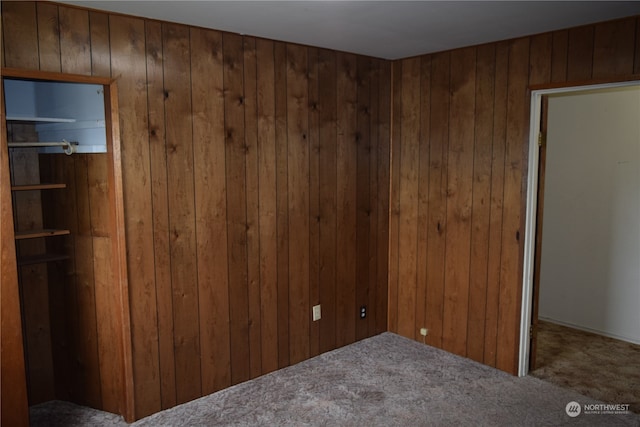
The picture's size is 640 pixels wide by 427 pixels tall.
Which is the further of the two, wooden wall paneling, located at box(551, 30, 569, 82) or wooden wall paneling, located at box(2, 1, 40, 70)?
wooden wall paneling, located at box(551, 30, 569, 82)

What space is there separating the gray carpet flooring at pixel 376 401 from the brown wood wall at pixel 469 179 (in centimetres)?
35

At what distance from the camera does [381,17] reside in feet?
9.09

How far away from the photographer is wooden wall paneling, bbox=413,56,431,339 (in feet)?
13.0

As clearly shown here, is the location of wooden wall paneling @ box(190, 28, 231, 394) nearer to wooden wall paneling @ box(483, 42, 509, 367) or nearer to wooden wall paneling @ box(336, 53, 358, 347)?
wooden wall paneling @ box(336, 53, 358, 347)

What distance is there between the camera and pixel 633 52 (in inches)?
114

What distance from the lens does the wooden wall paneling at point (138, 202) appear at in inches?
109

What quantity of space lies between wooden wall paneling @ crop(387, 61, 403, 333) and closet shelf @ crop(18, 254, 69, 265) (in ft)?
8.32

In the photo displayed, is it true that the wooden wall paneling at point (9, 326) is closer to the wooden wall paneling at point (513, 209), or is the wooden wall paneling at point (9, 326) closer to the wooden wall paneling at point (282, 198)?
the wooden wall paneling at point (282, 198)

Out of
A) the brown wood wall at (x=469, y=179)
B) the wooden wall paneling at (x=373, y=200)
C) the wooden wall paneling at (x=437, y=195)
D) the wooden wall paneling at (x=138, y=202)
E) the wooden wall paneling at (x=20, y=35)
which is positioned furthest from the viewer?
the wooden wall paneling at (x=373, y=200)

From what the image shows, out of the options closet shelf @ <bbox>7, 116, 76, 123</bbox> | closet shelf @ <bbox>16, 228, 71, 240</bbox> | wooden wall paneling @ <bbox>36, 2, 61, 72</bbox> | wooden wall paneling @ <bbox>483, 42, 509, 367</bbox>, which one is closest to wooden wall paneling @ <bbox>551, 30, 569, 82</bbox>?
wooden wall paneling @ <bbox>483, 42, 509, 367</bbox>

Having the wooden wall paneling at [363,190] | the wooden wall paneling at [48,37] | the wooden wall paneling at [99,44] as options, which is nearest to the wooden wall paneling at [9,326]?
the wooden wall paneling at [48,37]

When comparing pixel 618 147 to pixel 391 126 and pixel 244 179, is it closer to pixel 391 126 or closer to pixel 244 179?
pixel 391 126

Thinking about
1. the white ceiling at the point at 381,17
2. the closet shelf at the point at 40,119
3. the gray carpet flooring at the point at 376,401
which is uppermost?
the white ceiling at the point at 381,17

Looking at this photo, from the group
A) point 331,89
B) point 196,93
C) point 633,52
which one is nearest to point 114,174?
point 196,93
